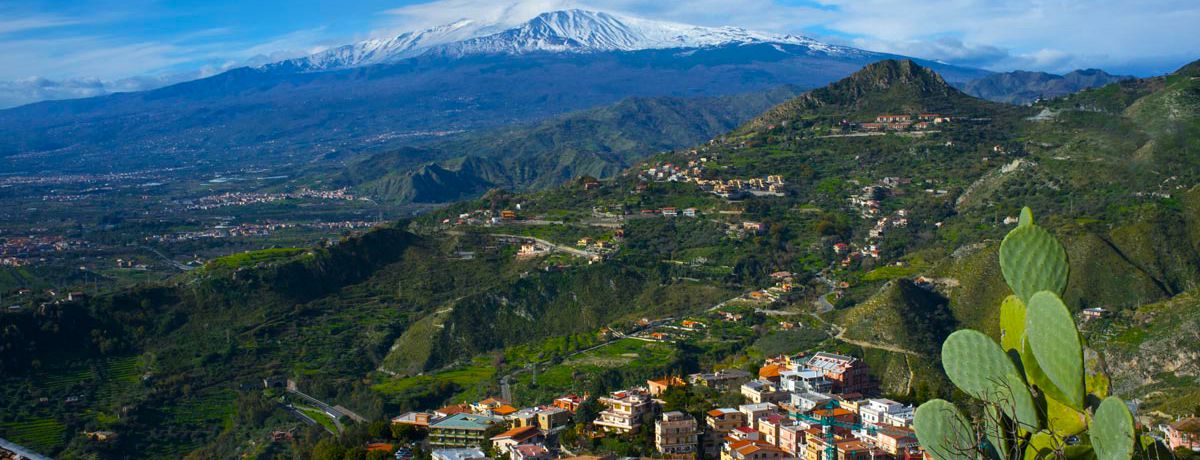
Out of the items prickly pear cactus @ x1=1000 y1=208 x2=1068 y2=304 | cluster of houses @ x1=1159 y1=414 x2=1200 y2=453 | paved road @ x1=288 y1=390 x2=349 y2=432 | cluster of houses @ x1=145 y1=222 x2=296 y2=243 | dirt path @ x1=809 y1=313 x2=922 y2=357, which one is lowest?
cluster of houses @ x1=145 y1=222 x2=296 y2=243

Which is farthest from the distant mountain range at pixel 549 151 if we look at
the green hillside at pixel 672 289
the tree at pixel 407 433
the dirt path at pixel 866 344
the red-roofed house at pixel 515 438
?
the red-roofed house at pixel 515 438

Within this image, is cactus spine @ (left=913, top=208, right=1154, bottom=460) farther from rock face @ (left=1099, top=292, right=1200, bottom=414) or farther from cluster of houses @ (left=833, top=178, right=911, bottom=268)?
cluster of houses @ (left=833, top=178, right=911, bottom=268)

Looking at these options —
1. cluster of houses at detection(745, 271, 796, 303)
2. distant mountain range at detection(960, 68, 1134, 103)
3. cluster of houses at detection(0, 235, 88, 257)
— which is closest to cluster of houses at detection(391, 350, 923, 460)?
cluster of houses at detection(745, 271, 796, 303)

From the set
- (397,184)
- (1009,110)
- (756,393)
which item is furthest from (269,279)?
(397,184)

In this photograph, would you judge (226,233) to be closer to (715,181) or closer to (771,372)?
(715,181)

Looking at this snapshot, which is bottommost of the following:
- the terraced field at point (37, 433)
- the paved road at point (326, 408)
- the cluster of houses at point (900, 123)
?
the paved road at point (326, 408)

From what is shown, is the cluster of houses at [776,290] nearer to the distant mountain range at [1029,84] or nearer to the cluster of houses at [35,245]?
the cluster of houses at [35,245]

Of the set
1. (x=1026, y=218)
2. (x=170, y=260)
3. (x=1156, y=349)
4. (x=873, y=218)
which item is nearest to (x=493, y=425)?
(x=1156, y=349)
